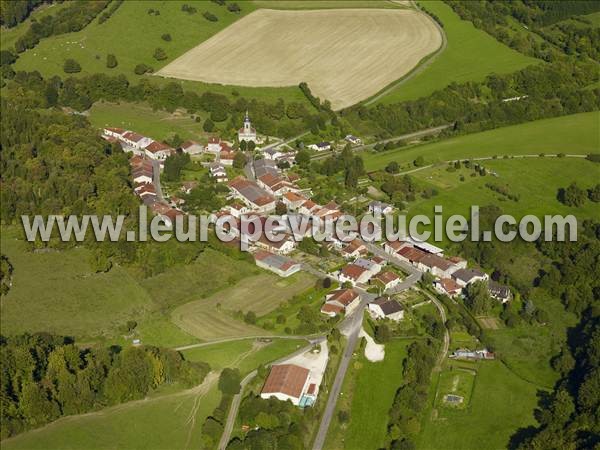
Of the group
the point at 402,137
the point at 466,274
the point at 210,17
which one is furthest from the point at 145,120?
the point at 466,274

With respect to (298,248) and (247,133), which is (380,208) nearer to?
(298,248)

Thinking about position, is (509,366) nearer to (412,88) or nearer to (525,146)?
(525,146)

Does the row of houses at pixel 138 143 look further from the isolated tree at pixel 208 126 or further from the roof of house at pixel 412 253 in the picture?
the roof of house at pixel 412 253

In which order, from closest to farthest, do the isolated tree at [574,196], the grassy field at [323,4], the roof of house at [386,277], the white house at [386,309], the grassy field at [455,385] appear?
1. the grassy field at [455,385]
2. the white house at [386,309]
3. the roof of house at [386,277]
4. the isolated tree at [574,196]
5. the grassy field at [323,4]

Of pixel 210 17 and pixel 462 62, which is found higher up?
pixel 210 17

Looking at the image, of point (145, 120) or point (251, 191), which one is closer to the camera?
point (251, 191)

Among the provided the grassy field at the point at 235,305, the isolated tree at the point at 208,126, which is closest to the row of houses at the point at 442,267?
the grassy field at the point at 235,305
